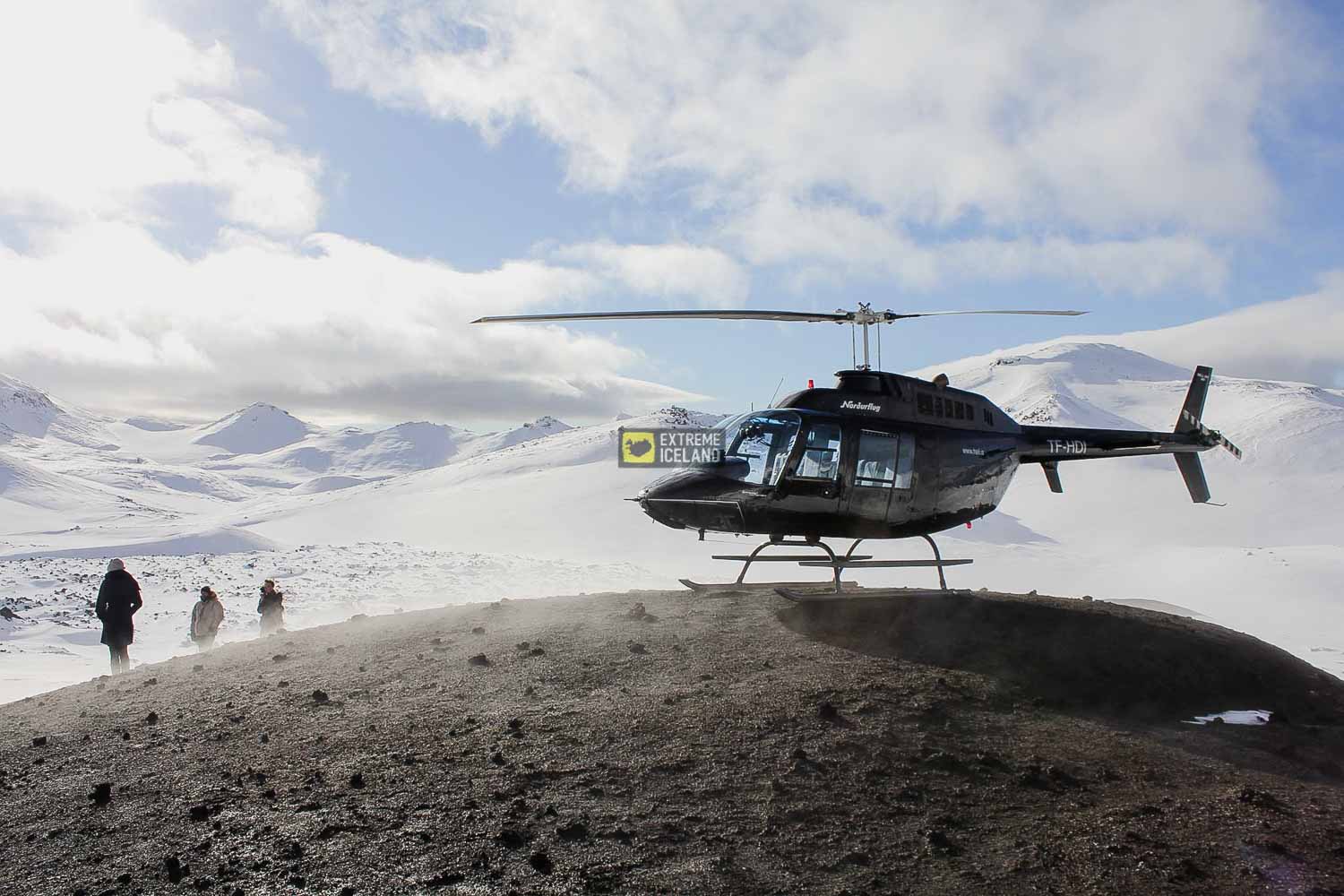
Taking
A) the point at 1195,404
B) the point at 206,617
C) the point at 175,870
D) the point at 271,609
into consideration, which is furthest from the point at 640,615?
the point at 1195,404

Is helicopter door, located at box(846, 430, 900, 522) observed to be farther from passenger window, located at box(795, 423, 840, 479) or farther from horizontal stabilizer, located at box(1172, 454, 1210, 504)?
horizontal stabilizer, located at box(1172, 454, 1210, 504)

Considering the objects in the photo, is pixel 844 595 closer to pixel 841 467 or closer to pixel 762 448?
pixel 841 467

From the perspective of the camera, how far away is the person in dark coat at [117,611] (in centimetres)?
1162

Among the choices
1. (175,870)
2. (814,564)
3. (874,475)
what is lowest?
(175,870)

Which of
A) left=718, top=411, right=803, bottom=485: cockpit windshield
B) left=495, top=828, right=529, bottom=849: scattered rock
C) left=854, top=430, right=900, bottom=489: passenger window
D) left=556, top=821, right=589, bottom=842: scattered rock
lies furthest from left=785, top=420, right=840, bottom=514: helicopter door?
left=495, top=828, right=529, bottom=849: scattered rock

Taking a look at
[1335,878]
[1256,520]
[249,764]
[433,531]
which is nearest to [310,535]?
[433,531]

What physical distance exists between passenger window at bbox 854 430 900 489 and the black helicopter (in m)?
0.01

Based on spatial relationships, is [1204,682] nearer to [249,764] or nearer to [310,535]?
[249,764]

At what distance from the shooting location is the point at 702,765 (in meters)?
5.84

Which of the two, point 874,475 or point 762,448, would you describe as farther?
point 874,475

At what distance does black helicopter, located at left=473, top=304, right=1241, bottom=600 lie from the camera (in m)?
10.5

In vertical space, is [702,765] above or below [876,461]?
below

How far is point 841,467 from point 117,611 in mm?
10279

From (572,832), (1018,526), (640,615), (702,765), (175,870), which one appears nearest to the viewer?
(175,870)
